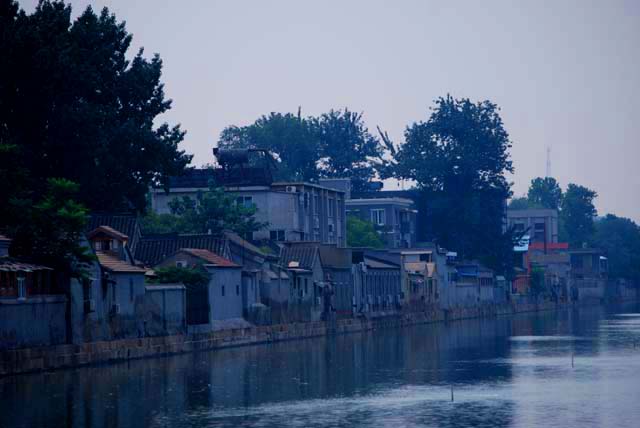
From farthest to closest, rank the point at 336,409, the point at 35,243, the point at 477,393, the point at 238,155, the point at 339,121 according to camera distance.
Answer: the point at 339,121 → the point at 238,155 → the point at 35,243 → the point at 477,393 → the point at 336,409

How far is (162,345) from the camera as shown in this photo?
2783 inches

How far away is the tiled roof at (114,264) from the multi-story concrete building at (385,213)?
87.3 m

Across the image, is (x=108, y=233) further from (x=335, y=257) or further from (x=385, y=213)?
(x=385, y=213)

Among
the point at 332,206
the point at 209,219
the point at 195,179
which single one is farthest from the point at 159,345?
the point at 332,206

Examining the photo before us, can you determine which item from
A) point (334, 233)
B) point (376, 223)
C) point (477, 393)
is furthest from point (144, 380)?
point (376, 223)

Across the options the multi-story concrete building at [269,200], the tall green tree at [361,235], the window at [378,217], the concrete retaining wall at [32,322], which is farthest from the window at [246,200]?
the concrete retaining wall at [32,322]

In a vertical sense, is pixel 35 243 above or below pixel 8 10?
below

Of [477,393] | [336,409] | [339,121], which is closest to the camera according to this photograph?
[336,409]

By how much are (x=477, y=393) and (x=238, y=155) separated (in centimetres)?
7694

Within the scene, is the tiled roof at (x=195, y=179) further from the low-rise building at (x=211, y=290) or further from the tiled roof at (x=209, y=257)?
the tiled roof at (x=209, y=257)

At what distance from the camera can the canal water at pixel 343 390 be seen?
4294 cm

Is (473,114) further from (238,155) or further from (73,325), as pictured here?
(73,325)

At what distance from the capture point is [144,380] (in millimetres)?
55969

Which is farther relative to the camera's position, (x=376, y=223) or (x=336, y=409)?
(x=376, y=223)
